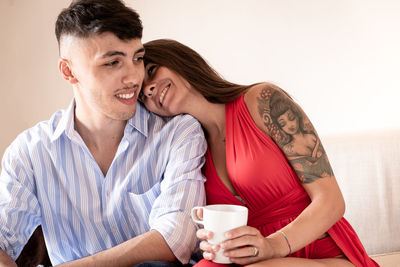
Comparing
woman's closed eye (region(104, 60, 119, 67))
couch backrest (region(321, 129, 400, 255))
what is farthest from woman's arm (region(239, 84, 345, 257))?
couch backrest (region(321, 129, 400, 255))

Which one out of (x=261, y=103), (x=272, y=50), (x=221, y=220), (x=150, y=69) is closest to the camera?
(x=221, y=220)

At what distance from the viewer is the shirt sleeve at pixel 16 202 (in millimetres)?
1517

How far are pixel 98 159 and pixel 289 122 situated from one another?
65 cm

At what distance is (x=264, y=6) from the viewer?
2.65 meters

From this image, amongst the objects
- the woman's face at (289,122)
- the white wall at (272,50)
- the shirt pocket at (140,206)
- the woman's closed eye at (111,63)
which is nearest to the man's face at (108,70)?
the woman's closed eye at (111,63)

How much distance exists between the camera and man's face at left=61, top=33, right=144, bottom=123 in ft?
5.12

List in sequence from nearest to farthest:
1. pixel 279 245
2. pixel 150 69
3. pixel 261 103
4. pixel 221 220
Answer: pixel 221 220
pixel 279 245
pixel 261 103
pixel 150 69

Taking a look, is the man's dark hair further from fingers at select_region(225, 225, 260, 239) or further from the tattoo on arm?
fingers at select_region(225, 225, 260, 239)

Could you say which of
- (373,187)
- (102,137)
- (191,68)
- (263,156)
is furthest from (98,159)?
(373,187)

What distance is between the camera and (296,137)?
5.05 ft

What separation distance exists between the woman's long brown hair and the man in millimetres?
99

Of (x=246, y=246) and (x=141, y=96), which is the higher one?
(x=141, y=96)

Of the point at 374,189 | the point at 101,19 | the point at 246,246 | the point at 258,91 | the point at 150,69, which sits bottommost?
the point at 374,189

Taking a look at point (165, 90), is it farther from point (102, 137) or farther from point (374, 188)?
point (374, 188)
